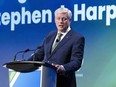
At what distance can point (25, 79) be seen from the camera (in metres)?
3.20

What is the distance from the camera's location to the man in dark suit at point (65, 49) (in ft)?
11.1

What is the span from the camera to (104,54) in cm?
501

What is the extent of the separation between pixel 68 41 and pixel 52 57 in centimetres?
20

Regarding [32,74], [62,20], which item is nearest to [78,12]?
[62,20]

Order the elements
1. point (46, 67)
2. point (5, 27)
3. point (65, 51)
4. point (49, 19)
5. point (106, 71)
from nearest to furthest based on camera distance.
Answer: point (46, 67)
point (65, 51)
point (106, 71)
point (49, 19)
point (5, 27)

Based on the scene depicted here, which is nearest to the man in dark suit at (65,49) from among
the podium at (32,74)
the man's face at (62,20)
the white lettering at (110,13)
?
the man's face at (62,20)

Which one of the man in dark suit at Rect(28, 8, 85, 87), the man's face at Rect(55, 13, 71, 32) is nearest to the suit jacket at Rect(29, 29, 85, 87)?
the man in dark suit at Rect(28, 8, 85, 87)

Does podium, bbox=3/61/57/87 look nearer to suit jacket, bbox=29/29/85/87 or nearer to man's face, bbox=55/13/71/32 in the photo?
suit jacket, bbox=29/29/85/87

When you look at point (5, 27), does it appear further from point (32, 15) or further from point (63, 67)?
point (63, 67)

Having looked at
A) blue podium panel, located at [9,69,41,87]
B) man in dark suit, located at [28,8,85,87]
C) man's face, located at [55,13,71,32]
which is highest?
man's face, located at [55,13,71,32]

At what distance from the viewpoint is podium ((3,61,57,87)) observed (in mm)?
3109

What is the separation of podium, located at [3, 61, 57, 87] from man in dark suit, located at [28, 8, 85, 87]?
203mm

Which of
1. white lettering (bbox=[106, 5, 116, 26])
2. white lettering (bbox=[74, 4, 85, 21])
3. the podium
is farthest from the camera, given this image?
white lettering (bbox=[74, 4, 85, 21])

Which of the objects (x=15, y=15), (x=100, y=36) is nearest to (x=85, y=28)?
(x=100, y=36)
